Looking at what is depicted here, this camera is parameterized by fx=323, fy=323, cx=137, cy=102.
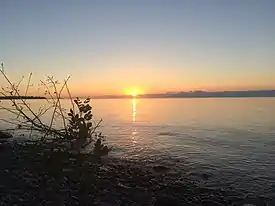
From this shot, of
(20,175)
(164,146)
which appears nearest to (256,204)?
(20,175)

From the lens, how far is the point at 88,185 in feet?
46.6

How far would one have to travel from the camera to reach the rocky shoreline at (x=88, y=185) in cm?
1135

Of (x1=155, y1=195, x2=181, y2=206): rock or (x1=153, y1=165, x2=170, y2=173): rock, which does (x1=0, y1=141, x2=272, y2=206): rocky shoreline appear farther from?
(x1=153, y1=165, x2=170, y2=173): rock

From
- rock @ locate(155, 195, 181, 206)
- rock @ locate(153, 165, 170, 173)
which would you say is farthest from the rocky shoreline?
rock @ locate(153, 165, 170, 173)

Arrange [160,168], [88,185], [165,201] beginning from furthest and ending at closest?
[160,168] < [165,201] < [88,185]

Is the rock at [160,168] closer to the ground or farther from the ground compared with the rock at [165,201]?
closer to the ground

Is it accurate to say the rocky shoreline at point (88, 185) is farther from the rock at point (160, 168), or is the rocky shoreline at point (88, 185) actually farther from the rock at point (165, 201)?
the rock at point (160, 168)

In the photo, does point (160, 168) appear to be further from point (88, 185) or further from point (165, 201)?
point (88, 185)

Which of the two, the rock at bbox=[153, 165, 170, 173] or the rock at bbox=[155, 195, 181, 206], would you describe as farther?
the rock at bbox=[153, 165, 170, 173]

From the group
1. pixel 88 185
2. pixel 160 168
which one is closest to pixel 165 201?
pixel 88 185

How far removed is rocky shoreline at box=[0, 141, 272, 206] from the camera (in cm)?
1135

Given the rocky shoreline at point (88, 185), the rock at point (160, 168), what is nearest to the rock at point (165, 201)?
the rocky shoreline at point (88, 185)

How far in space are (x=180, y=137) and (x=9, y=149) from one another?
71.3 feet

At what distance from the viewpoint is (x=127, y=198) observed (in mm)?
14859
